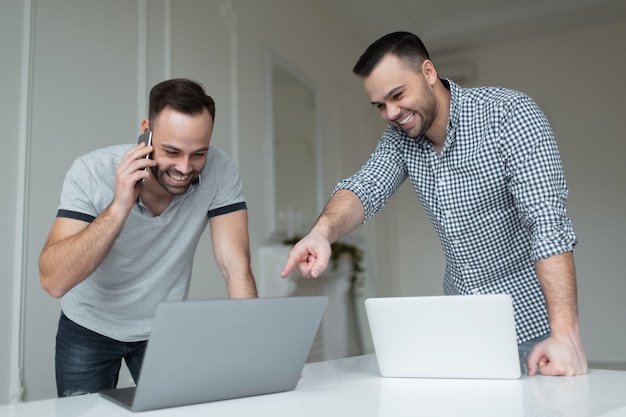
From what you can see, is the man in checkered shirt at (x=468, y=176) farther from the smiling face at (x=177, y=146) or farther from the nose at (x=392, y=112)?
the smiling face at (x=177, y=146)

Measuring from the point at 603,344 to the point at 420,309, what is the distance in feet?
16.9

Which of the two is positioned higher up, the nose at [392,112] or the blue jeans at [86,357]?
the nose at [392,112]

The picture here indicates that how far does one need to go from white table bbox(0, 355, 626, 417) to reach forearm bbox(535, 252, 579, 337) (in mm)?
152

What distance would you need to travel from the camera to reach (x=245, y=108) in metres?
3.90

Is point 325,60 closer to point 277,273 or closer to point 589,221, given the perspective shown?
point 277,273

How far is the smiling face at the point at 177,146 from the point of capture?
5.60 feet

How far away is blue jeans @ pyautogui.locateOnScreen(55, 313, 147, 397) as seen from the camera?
1.75 m

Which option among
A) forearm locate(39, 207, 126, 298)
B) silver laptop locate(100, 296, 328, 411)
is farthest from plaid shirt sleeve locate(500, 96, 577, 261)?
forearm locate(39, 207, 126, 298)

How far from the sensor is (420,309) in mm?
1191

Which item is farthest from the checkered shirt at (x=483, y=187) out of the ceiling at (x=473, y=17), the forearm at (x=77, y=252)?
the ceiling at (x=473, y=17)

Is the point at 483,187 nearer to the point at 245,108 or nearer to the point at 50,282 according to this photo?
the point at 50,282

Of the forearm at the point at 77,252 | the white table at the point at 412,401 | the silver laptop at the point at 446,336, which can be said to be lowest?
the white table at the point at 412,401

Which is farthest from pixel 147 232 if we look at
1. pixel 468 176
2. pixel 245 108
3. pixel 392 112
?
pixel 245 108

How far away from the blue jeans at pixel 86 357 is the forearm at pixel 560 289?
1.13 metres
